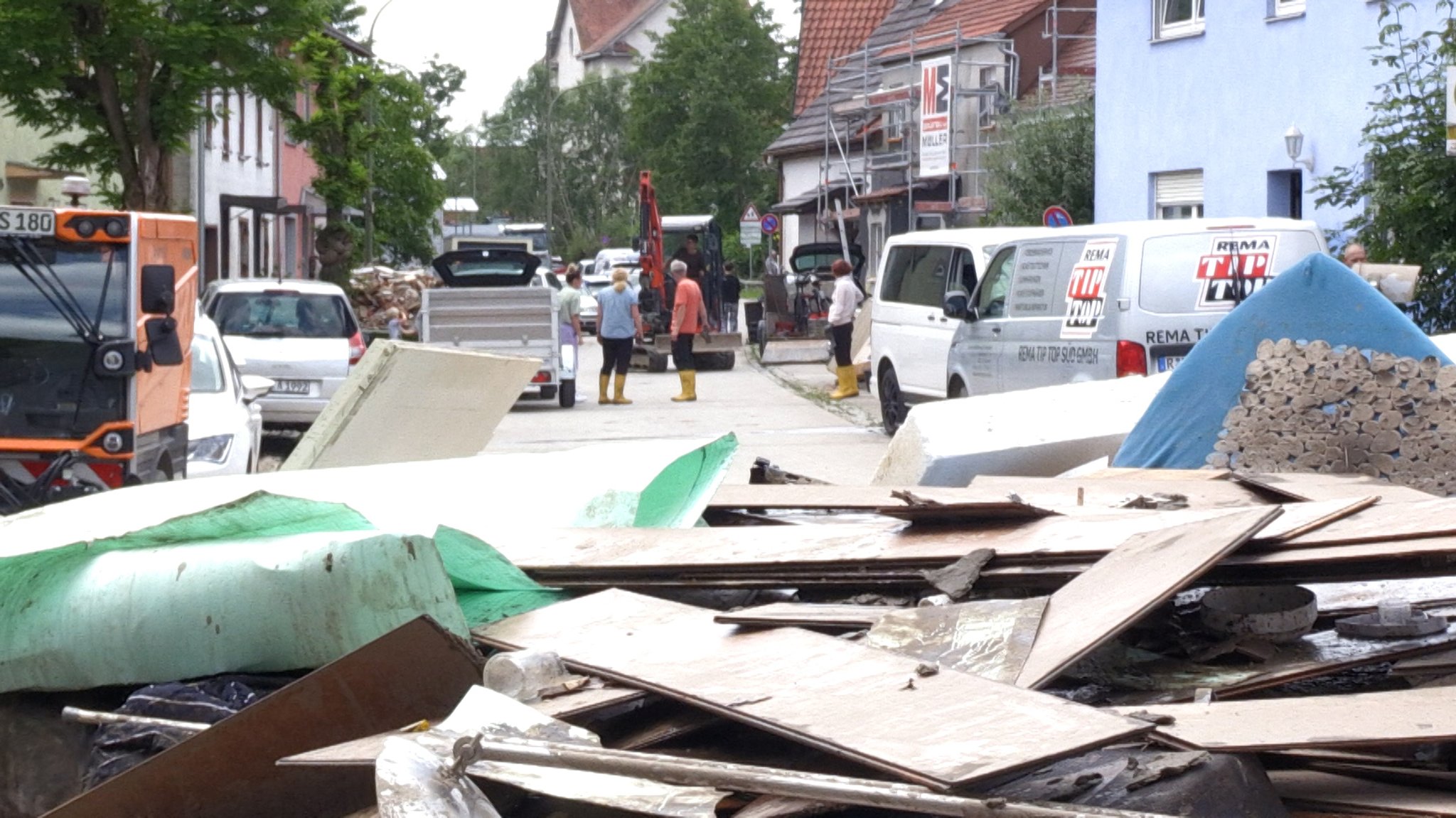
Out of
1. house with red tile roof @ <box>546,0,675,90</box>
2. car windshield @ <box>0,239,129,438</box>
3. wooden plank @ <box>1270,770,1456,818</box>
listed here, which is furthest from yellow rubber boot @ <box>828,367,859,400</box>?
house with red tile roof @ <box>546,0,675,90</box>

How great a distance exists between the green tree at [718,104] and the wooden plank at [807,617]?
67.4 m

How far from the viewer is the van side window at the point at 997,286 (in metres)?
13.6

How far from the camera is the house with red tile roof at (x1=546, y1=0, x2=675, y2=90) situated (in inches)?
3917

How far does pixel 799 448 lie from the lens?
16.0m

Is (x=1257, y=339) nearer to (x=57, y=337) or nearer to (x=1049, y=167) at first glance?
(x=57, y=337)

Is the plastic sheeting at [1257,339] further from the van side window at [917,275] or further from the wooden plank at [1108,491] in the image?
the van side window at [917,275]

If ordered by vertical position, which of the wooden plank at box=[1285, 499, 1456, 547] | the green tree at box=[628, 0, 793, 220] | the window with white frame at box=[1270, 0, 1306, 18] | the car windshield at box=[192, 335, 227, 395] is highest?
the green tree at box=[628, 0, 793, 220]

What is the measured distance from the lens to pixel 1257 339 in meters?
7.08

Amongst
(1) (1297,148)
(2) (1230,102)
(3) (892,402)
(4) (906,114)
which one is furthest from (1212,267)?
(4) (906,114)

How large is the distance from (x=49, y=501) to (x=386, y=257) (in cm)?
4343

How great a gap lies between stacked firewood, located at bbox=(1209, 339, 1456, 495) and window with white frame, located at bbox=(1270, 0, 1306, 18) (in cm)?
1371

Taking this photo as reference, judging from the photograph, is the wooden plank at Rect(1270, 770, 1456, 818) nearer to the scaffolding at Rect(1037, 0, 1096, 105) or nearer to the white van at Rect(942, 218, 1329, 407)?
the white van at Rect(942, 218, 1329, 407)

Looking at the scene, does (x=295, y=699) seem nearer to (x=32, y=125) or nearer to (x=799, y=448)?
(x=799, y=448)

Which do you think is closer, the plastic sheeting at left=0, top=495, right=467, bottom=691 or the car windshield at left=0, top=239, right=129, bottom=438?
the plastic sheeting at left=0, top=495, right=467, bottom=691
